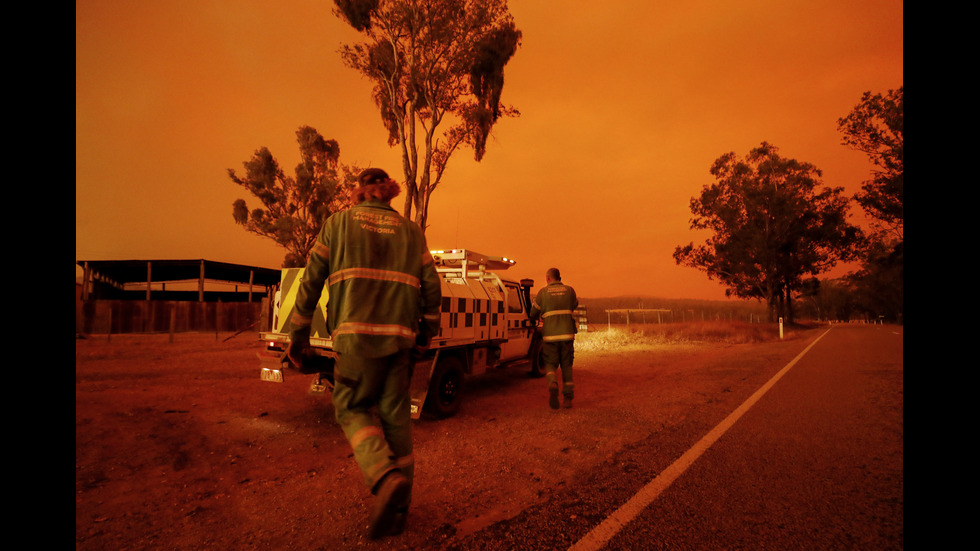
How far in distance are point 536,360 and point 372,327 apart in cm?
624

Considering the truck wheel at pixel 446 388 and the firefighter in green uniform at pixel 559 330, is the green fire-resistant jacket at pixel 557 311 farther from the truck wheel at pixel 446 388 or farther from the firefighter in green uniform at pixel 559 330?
the truck wheel at pixel 446 388

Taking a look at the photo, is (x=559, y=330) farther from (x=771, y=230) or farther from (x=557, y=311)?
(x=771, y=230)

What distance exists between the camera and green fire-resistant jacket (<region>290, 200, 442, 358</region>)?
7.73 feet

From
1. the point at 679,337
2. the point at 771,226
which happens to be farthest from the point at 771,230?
the point at 679,337

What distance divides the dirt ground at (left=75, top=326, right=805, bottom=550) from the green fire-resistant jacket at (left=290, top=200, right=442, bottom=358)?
108 centimetres

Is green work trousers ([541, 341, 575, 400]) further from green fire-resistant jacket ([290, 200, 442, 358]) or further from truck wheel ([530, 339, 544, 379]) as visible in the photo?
green fire-resistant jacket ([290, 200, 442, 358])

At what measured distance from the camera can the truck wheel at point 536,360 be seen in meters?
8.15

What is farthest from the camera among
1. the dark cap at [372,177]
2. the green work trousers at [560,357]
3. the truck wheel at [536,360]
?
the truck wheel at [536,360]

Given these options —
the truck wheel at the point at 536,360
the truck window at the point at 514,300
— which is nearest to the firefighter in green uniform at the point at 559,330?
the truck window at the point at 514,300

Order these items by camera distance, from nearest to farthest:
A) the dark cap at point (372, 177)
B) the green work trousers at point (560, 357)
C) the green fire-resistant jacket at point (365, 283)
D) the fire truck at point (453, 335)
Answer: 1. the green fire-resistant jacket at point (365, 283)
2. the dark cap at point (372, 177)
3. the fire truck at point (453, 335)
4. the green work trousers at point (560, 357)

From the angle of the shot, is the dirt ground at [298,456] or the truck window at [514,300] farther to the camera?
the truck window at [514,300]

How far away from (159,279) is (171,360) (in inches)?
982

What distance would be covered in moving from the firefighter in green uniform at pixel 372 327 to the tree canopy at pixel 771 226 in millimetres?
37106
